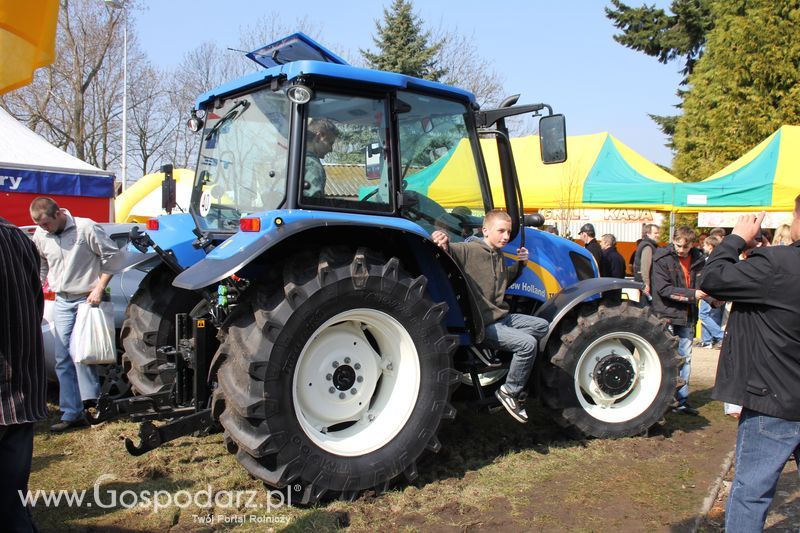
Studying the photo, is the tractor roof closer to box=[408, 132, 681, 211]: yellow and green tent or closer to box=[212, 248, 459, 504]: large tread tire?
box=[212, 248, 459, 504]: large tread tire

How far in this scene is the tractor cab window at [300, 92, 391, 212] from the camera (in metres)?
3.96

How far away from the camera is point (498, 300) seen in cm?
455

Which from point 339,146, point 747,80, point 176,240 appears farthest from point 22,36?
point 747,80

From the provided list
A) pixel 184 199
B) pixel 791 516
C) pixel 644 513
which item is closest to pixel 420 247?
pixel 644 513

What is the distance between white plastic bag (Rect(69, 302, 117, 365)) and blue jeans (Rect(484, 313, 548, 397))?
10.3 feet

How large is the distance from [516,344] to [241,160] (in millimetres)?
2249

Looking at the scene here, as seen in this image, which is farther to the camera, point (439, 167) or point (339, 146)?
point (439, 167)

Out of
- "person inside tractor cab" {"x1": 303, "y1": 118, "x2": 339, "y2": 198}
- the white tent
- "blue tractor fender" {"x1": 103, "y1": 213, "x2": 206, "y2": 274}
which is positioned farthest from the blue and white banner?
"person inside tractor cab" {"x1": 303, "y1": 118, "x2": 339, "y2": 198}

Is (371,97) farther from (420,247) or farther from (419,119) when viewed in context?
(420,247)

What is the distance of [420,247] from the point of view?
417 centimetres

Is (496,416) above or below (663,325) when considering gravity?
below

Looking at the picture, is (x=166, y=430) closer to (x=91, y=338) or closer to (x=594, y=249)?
(x=91, y=338)

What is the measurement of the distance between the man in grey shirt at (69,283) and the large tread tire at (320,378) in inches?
93.1

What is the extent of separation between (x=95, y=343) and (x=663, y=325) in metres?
4.51
